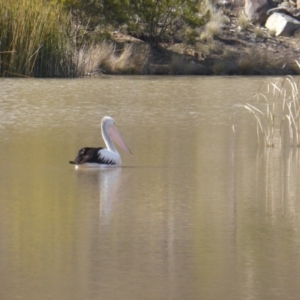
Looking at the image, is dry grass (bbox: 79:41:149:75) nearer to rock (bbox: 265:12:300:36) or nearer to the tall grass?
the tall grass

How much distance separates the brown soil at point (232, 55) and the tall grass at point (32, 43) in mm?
3910

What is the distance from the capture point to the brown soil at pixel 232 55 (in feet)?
77.9

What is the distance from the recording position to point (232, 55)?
84.2 ft

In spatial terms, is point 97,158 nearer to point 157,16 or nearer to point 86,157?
point 86,157

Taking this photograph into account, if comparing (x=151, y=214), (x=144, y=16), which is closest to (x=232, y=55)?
(x=144, y=16)

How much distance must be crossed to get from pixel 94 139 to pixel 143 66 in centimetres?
1402

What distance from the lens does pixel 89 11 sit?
976 inches

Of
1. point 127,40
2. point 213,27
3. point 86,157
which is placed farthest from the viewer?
point 213,27

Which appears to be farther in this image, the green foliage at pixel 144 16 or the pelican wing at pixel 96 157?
the green foliage at pixel 144 16

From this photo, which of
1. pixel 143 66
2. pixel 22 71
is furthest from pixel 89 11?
pixel 22 71

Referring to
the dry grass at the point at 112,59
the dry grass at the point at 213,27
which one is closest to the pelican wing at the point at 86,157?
the dry grass at the point at 112,59

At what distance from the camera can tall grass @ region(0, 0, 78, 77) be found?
1905 cm

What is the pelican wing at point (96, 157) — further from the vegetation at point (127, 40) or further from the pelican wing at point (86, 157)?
the vegetation at point (127, 40)

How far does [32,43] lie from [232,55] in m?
8.02
